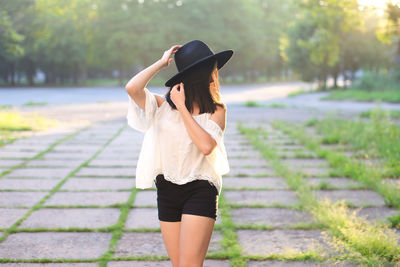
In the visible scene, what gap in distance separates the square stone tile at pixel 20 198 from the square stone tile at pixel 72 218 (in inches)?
15.5

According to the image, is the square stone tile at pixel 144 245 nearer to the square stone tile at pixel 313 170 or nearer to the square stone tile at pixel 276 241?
the square stone tile at pixel 276 241

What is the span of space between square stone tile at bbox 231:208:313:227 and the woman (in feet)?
6.30

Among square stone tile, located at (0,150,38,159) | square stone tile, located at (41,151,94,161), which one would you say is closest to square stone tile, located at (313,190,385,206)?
square stone tile, located at (41,151,94,161)

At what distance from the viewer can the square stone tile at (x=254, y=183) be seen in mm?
6195

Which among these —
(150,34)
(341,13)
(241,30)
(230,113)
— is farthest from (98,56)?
(341,13)

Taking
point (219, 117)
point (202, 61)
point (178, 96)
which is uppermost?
point (202, 61)

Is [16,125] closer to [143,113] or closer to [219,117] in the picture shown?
[143,113]

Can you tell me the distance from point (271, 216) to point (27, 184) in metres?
3.20

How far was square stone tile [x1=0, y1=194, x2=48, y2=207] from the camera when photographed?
17.3 ft

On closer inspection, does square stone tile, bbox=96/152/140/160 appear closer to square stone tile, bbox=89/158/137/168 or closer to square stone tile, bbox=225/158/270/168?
square stone tile, bbox=89/158/137/168

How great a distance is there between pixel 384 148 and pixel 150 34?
40.2 meters

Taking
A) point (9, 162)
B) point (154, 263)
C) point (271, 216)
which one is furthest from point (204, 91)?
point (9, 162)

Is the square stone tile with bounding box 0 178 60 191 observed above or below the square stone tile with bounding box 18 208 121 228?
below

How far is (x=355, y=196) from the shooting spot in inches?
223
